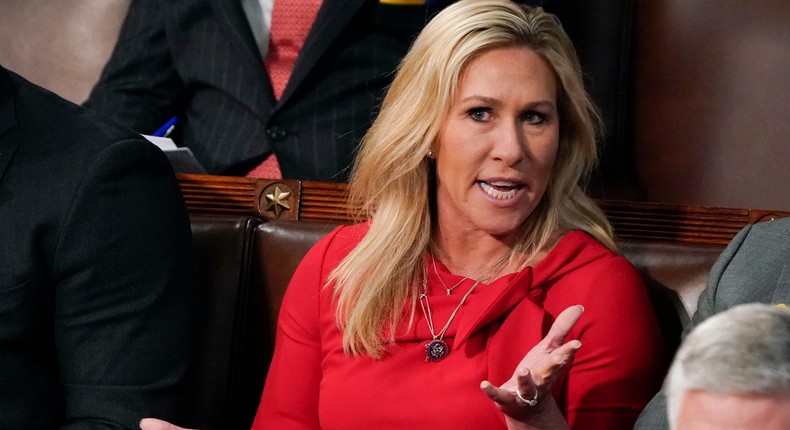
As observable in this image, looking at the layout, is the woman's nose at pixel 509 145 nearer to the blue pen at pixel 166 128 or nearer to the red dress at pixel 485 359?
the red dress at pixel 485 359

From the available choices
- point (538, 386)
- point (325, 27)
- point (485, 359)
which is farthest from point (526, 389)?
point (325, 27)

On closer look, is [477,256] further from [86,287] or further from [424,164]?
[86,287]

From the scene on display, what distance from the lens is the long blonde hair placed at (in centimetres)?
149

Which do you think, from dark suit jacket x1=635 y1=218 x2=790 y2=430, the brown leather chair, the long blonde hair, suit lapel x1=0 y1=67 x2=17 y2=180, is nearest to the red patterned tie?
the brown leather chair

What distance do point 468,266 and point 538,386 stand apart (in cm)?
42

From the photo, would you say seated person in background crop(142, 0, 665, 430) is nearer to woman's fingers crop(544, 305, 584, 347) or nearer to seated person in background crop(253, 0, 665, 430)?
seated person in background crop(253, 0, 665, 430)

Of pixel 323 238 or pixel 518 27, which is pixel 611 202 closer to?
pixel 518 27

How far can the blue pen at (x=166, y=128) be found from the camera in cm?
213

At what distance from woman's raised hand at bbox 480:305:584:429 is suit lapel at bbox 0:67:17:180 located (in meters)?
0.73

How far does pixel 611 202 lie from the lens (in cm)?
166

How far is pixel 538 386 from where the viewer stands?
115 cm

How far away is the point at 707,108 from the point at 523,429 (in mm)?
948

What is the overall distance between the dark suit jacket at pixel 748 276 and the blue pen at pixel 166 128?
1135mm

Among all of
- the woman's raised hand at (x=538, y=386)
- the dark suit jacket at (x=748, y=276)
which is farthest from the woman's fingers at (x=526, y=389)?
the dark suit jacket at (x=748, y=276)
